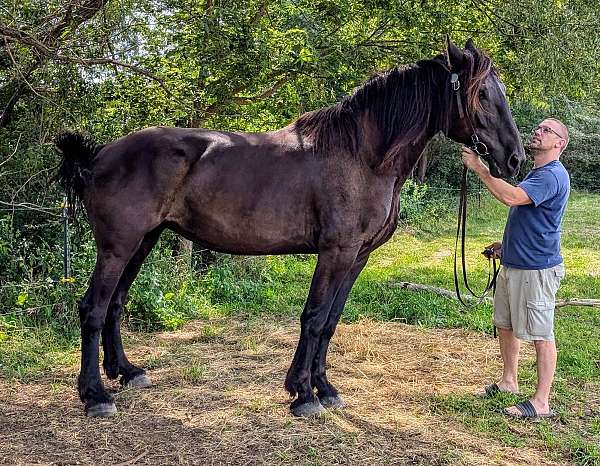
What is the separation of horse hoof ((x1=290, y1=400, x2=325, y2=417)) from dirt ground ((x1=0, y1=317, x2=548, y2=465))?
7 cm

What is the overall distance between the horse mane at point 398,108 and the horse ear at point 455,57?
35 millimetres

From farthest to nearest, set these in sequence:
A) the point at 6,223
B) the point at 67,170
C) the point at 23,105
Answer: the point at 23,105 < the point at 6,223 < the point at 67,170

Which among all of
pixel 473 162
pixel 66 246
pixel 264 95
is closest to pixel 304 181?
pixel 473 162

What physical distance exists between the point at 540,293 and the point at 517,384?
31.0 inches

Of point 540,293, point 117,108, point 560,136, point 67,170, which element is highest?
point 117,108

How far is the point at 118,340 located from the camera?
409 cm

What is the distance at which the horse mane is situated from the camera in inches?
139

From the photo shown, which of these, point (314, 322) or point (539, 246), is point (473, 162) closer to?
point (539, 246)

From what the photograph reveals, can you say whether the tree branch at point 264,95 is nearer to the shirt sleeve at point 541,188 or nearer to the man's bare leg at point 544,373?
the shirt sleeve at point 541,188

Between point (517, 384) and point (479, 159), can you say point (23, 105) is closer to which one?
point (479, 159)

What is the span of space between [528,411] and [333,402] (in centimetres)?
123

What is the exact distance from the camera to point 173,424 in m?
3.44

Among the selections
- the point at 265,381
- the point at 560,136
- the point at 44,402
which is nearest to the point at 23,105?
the point at 44,402

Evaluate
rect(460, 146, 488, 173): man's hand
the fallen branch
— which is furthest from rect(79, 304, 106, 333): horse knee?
the fallen branch
